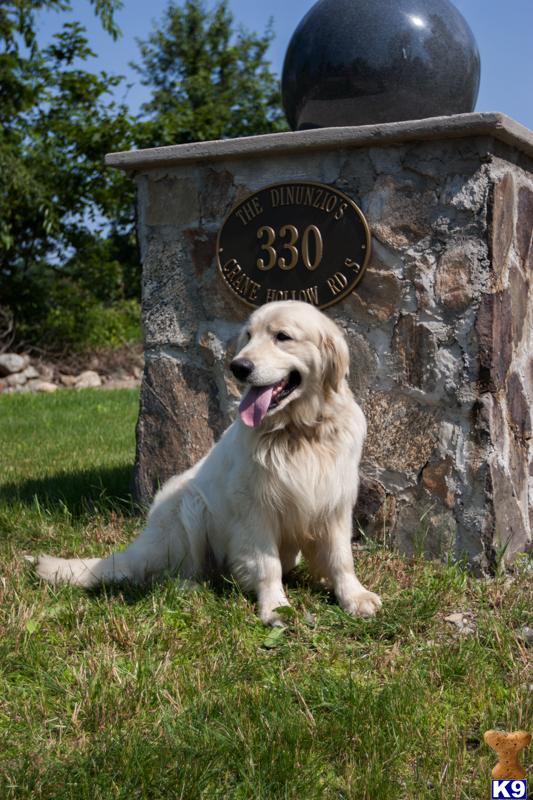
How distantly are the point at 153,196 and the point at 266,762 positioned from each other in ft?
11.1

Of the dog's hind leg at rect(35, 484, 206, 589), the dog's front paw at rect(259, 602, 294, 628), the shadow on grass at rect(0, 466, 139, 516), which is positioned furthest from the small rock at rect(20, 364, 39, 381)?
the dog's front paw at rect(259, 602, 294, 628)

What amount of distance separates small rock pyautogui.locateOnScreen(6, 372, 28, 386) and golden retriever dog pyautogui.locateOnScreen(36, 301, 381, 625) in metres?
10.1

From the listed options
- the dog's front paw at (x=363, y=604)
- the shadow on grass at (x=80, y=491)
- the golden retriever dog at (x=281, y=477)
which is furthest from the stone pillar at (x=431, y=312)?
the shadow on grass at (x=80, y=491)

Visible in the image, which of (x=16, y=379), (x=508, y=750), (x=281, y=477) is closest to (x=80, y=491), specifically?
(x=281, y=477)

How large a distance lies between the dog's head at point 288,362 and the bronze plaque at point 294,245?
79 cm

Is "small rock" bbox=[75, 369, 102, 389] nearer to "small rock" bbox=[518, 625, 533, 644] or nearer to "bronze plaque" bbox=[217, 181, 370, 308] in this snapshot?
"bronze plaque" bbox=[217, 181, 370, 308]

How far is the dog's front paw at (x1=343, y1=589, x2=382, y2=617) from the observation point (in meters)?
3.28

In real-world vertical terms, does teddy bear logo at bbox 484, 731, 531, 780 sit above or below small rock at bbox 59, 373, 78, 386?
below

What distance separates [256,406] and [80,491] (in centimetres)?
238

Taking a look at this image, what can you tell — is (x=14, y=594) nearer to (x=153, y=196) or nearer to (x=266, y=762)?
(x=266, y=762)

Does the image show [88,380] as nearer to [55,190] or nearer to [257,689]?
[55,190]

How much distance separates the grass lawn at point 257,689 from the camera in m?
2.16

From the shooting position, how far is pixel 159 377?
15.5 ft

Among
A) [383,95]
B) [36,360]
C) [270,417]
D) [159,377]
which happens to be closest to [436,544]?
[270,417]
